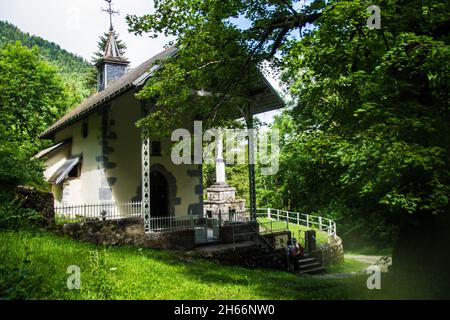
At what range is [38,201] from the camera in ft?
33.7

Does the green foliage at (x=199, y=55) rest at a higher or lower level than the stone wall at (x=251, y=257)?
higher

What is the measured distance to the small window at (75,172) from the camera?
16609mm

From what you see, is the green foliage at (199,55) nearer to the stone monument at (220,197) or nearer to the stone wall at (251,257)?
the stone wall at (251,257)

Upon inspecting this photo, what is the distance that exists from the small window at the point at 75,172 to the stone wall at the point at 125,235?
6083mm

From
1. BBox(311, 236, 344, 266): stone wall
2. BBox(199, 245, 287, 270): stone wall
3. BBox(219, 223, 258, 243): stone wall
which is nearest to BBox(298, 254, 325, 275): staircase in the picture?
BBox(311, 236, 344, 266): stone wall

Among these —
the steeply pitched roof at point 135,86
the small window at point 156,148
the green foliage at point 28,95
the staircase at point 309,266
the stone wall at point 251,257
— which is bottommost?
the staircase at point 309,266

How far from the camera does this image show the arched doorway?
1609cm

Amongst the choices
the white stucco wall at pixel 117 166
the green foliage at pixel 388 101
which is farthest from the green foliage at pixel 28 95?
the green foliage at pixel 388 101

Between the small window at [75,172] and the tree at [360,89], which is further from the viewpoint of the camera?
the small window at [75,172]

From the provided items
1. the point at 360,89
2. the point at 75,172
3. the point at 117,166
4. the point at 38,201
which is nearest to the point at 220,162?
the point at 117,166

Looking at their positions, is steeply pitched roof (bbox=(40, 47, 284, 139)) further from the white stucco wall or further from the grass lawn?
the grass lawn

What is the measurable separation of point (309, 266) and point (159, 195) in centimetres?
773

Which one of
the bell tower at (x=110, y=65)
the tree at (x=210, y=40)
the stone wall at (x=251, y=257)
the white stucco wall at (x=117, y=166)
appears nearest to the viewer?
the tree at (x=210, y=40)

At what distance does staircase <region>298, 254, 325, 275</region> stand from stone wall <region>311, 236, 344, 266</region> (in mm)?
652
